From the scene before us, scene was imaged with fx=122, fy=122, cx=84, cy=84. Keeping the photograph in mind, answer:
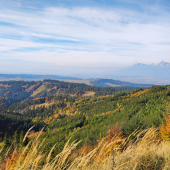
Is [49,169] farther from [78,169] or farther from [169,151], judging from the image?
[169,151]

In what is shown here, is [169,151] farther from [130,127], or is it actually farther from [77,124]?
[77,124]

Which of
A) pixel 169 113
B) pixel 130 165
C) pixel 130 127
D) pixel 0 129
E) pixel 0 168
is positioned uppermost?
pixel 130 165

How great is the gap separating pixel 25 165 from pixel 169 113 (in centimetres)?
3119

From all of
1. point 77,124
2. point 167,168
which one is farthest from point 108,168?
point 77,124

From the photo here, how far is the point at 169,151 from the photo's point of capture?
530 centimetres

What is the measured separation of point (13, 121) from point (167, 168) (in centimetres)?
18835

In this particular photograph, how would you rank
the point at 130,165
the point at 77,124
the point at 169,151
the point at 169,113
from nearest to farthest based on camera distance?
the point at 130,165
the point at 169,151
the point at 169,113
the point at 77,124

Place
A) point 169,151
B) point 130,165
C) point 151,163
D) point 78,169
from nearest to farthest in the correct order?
1. point 78,169
2. point 130,165
3. point 151,163
4. point 169,151

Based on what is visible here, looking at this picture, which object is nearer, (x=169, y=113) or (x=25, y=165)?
(x=25, y=165)

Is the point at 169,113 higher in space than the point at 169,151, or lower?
lower

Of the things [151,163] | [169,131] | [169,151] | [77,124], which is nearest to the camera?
[151,163]

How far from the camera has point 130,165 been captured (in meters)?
3.80

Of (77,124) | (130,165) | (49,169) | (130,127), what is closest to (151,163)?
(130,165)

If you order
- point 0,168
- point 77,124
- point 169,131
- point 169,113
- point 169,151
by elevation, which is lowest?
point 77,124
